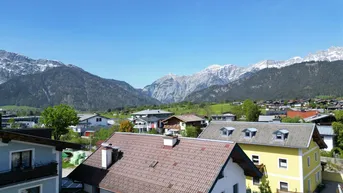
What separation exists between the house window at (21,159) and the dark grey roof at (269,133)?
2035 centimetres

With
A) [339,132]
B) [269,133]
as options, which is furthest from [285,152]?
[339,132]

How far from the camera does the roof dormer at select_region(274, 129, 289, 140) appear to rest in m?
23.9

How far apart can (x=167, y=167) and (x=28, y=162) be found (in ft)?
25.4

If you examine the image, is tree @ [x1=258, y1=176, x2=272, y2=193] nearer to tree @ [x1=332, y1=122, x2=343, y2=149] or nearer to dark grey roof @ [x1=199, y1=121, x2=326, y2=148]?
dark grey roof @ [x1=199, y1=121, x2=326, y2=148]

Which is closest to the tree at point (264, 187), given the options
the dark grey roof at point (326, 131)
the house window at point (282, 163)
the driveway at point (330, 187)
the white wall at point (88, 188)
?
the house window at point (282, 163)

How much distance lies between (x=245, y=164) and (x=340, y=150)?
106ft

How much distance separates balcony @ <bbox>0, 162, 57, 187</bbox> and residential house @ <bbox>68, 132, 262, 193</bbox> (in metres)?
2.27

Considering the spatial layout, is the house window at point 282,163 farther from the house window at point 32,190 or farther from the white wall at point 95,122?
the white wall at point 95,122

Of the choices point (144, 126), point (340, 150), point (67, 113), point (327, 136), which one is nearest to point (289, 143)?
point (340, 150)

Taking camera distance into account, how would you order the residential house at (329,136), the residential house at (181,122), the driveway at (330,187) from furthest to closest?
1. the residential house at (181,122)
2. the residential house at (329,136)
3. the driveway at (330,187)

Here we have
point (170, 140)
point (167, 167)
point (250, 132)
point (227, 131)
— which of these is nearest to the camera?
point (167, 167)

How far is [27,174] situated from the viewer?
41.8 ft

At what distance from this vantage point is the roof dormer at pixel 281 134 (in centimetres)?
2390

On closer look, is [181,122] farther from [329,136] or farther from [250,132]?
[250,132]
